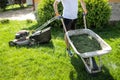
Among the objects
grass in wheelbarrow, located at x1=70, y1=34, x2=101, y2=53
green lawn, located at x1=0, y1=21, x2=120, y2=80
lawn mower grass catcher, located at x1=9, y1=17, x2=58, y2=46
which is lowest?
green lawn, located at x1=0, y1=21, x2=120, y2=80

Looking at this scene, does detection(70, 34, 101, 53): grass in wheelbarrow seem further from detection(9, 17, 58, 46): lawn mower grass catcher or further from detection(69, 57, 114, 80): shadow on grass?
detection(9, 17, 58, 46): lawn mower grass catcher

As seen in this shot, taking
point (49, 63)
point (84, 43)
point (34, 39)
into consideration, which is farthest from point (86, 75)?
point (34, 39)

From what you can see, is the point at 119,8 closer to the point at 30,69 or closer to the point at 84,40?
the point at 84,40

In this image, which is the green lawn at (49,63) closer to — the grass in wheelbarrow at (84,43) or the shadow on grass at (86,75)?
the shadow on grass at (86,75)

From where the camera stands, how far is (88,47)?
22.0 ft

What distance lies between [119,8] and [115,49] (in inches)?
191

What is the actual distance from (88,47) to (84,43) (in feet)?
0.85

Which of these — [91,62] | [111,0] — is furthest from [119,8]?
[91,62]

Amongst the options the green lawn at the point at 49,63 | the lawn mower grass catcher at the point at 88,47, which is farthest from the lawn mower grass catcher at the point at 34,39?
the lawn mower grass catcher at the point at 88,47

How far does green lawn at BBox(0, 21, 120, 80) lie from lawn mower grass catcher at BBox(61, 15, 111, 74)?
0.26m

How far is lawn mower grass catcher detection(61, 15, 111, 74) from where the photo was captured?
19.5 feet

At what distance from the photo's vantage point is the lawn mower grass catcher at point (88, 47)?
596 cm

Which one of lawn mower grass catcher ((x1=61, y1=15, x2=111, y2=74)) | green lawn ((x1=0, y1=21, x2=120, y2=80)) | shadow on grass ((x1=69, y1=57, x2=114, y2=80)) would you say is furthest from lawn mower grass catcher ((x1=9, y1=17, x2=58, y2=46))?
shadow on grass ((x1=69, y1=57, x2=114, y2=80))

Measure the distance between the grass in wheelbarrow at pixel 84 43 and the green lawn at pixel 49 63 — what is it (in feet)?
1.76
